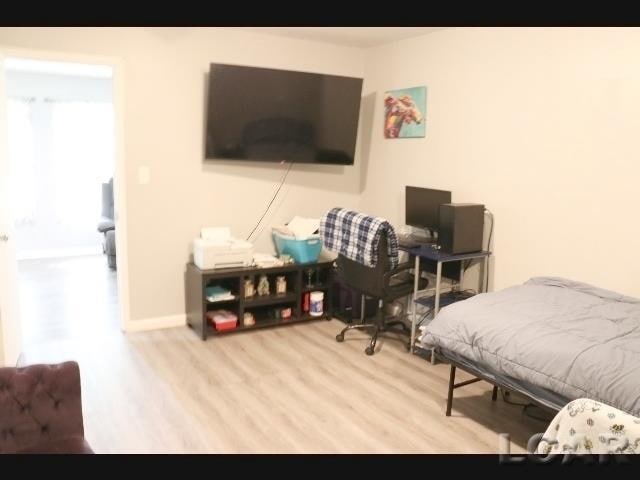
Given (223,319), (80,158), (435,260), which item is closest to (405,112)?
(435,260)

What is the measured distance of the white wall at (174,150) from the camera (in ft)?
13.0

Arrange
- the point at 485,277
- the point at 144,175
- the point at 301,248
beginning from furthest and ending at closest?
the point at 301,248, the point at 144,175, the point at 485,277

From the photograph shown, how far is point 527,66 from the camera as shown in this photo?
3.51m

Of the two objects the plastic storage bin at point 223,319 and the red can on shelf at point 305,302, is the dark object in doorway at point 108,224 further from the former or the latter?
the red can on shelf at point 305,302

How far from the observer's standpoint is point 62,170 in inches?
277

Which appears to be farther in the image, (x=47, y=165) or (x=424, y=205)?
(x=47, y=165)

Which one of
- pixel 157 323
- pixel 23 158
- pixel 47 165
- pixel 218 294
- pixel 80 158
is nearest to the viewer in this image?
pixel 218 294

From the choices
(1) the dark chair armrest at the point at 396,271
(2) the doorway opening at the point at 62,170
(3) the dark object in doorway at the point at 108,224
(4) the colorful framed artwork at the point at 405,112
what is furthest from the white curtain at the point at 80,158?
(1) the dark chair armrest at the point at 396,271

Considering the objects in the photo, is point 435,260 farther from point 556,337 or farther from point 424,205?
point 556,337

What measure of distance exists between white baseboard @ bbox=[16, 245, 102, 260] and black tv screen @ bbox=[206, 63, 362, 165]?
3.90 meters

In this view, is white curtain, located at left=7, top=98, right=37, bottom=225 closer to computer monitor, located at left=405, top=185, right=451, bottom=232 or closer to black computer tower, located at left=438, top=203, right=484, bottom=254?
computer monitor, located at left=405, top=185, right=451, bottom=232

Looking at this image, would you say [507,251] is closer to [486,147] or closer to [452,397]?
[486,147]

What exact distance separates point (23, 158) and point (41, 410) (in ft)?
19.2
